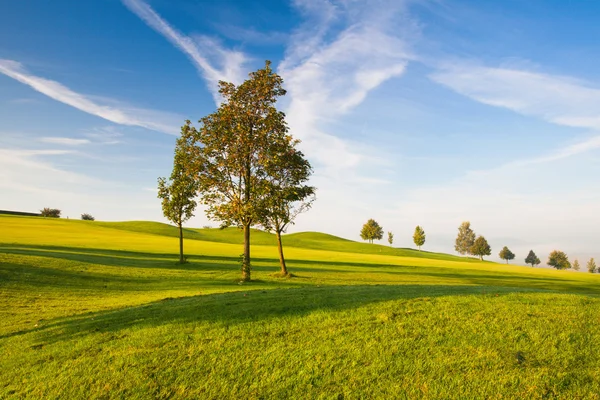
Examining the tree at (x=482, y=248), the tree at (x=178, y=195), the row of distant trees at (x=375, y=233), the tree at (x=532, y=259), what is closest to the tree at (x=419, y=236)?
the row of distant trees at (x=375, y=233)

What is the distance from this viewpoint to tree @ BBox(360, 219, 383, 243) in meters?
A: 152

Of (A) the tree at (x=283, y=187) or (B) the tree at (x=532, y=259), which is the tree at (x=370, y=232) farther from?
(A) the tree at (x=283, y=187)

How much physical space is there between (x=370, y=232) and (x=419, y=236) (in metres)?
22.5

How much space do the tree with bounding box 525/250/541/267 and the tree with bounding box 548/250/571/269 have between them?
2086 centimetres

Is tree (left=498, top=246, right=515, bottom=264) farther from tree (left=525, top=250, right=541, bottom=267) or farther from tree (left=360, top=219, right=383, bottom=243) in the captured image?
tree (left=360, top=219, right=383, bottom=243)

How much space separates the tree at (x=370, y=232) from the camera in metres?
152

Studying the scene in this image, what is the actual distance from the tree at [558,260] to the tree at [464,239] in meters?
35.9

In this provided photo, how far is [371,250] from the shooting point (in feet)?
369

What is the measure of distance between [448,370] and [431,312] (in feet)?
12.2

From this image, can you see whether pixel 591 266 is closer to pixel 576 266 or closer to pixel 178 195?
pixel 576 266

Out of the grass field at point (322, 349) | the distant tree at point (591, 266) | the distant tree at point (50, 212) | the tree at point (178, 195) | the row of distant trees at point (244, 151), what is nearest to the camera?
the grass field at point (322, 349)

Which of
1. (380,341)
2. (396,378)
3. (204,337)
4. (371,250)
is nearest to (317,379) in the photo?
(396,378)

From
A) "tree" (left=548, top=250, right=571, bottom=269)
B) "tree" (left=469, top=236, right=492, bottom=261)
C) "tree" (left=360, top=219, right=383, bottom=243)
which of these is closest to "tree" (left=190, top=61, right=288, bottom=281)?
"tree" (left=360, top=219, right=383, bottom=243)

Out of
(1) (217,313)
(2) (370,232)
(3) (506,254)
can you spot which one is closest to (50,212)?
(2) (370,232)
